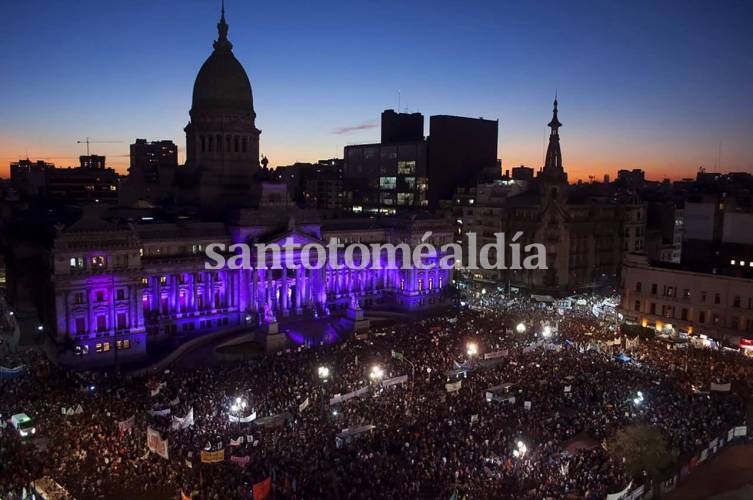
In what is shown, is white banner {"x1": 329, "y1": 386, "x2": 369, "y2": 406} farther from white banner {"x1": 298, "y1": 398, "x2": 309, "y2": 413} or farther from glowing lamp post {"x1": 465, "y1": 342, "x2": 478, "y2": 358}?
glowing lamp post {"x1": 465, "y1": 342, "x2": 478, "y2": 358}

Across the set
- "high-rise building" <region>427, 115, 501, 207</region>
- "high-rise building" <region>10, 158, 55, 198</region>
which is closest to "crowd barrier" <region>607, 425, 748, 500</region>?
"high-rise building" <region>427, 115, 501, 207</region>

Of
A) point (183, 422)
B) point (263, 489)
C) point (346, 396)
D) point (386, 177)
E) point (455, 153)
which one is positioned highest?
point (455, 153)

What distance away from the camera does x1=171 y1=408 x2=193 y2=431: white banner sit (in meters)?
34.6

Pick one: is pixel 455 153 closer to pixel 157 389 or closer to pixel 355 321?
pixel 355 321

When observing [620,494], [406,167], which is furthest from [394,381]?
[406,167]

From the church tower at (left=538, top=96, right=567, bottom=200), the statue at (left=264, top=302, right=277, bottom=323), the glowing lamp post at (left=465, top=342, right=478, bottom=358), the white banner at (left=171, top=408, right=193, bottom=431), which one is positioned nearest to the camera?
the white banner at (left=171, top=408, right=193, bottom=431)

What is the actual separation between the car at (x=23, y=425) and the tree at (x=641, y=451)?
29815mm

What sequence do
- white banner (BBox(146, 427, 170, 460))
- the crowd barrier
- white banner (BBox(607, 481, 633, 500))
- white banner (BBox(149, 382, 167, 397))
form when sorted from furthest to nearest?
white banner (BBox(149, 382, 167, 397)), white banner (BBox(146, 427, 170, 460)), the crowd barrier, white banner (BBox(607, 481, 633, 500))

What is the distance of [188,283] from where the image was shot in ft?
195

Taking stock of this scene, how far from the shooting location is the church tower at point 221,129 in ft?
255

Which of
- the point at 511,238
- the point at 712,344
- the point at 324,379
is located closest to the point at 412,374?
the point at 324,379

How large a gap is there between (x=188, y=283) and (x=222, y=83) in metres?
29.9

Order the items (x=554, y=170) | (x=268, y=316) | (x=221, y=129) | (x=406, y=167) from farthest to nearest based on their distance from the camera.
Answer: (x=406, y=167), (x=554, y=170), (x=221, y=129), (x=268, y=316)

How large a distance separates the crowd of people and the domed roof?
3937cm
